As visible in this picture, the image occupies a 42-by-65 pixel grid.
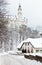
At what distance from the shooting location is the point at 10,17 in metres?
5.28

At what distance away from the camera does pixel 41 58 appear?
4.21 metres

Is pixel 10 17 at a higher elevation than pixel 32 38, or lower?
higher

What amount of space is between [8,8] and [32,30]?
1.06 m

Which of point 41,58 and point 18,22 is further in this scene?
point 18,22

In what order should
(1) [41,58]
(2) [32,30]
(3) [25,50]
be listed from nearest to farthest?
(1) [41,58], (2) [32,30], (3) [25,50]

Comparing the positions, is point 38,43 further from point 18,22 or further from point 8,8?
point 8,8

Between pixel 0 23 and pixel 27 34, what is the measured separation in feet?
3.03

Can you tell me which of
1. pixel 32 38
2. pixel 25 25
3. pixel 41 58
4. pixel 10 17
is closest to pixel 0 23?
pixel 10 17

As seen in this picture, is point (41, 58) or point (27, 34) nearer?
point (41, 58)

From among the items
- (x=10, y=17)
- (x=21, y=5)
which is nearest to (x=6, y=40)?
(x=10, y=17)

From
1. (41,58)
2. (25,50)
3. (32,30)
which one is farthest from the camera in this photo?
(25,50)

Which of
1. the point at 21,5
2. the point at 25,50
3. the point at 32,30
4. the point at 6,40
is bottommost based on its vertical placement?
the point at 25,50

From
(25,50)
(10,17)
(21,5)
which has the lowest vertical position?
(25,50)

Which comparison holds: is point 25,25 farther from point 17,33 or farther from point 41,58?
point 41,58
